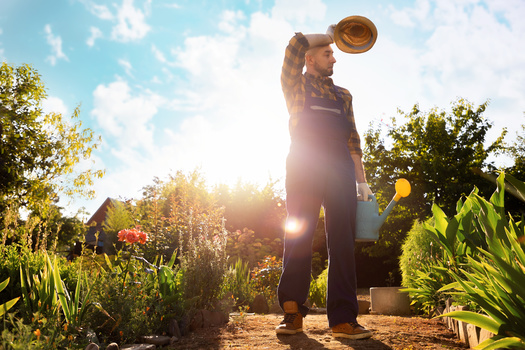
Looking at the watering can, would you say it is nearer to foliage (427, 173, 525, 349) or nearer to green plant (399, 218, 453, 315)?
green plant (399, 218, 453, 315)

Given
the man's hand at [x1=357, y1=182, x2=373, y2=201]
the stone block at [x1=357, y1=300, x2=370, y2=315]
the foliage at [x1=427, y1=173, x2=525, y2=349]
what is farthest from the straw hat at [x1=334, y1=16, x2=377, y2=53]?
the stone block at [x1=357, y1=300, x2=370, y2=315]

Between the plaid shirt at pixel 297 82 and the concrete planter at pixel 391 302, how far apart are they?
204 cm

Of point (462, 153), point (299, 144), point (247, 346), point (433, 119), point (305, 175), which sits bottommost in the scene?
point (247, 346)

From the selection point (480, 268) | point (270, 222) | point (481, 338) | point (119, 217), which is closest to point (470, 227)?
point (481, 338)

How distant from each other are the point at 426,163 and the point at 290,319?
15252 mm

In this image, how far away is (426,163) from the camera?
637 inches

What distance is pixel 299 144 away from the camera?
8.44ft

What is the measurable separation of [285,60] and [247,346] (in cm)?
177

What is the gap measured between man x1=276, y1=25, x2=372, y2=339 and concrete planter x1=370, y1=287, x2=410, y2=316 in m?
1.71

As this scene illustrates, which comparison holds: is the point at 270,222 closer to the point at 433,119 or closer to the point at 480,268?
the point at 480,268

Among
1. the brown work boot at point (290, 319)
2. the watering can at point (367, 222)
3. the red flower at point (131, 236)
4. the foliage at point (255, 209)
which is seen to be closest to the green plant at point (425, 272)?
the watering can at point (367, 222)

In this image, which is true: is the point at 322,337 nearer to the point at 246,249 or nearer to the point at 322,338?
the point at 322,338

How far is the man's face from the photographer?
2.71 meters

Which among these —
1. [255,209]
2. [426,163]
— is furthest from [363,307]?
[426,163]
